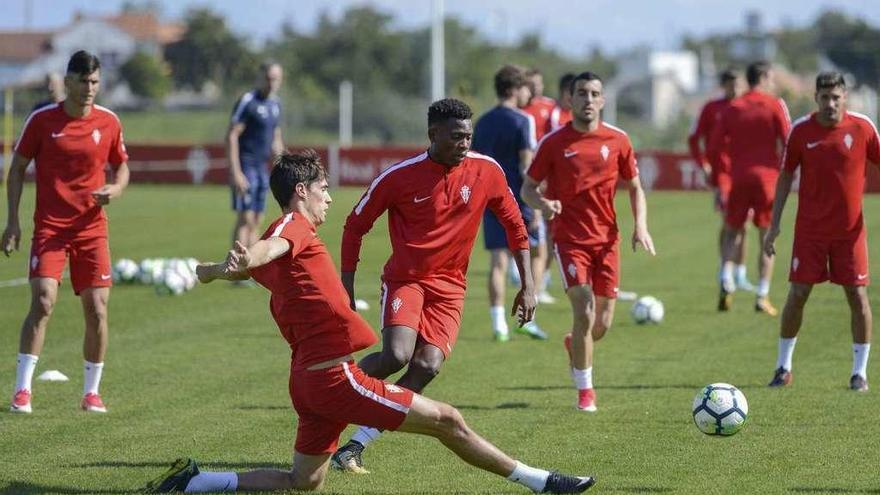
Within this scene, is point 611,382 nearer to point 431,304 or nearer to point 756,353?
point 756,353

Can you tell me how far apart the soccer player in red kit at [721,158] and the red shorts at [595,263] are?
20.6 ft

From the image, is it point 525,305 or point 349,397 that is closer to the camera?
point 349,397

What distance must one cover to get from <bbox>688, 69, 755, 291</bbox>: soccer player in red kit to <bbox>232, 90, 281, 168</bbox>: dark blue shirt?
16.4 feet

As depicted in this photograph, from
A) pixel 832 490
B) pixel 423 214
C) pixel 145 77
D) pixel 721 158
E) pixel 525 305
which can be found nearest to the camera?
pixel 832 490

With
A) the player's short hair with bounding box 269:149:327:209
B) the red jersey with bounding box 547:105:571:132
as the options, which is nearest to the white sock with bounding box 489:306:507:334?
the red jersey with bounding box 547:105:571:132

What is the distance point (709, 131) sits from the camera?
17.1m

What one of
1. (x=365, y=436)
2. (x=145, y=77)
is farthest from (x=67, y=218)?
(x=145, y=77)

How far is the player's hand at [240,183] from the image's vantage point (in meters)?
17.2

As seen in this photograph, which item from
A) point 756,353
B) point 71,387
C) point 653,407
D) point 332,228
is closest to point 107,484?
point 71,387

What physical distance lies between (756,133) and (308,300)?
10164mm

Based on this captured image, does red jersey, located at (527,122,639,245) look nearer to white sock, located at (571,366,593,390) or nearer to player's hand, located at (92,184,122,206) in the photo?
white sock, located at (571,366,593,390)

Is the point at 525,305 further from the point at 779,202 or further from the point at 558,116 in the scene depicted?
the point at 558,116

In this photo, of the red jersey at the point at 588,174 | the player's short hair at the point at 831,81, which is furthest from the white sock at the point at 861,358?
the red jersey at the point at 588,174

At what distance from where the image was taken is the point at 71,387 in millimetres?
10977
